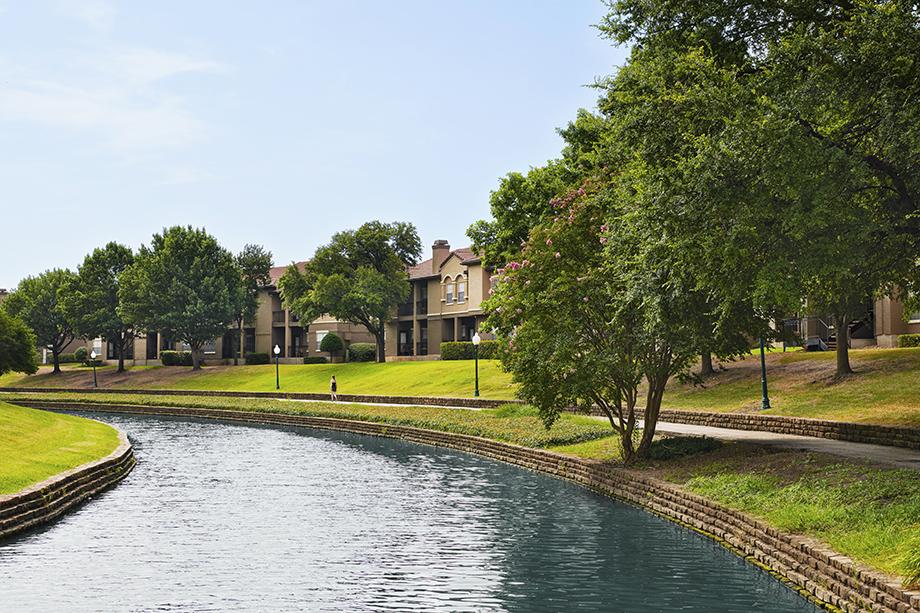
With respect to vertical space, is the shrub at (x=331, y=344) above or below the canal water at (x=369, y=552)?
above

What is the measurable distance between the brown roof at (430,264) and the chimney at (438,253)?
46 cm

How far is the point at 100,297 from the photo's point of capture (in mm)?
96500

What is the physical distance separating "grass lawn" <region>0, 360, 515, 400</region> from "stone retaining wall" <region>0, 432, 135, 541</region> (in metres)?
25.4

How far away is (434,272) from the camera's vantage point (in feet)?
287

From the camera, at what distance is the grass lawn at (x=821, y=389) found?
3160 cm

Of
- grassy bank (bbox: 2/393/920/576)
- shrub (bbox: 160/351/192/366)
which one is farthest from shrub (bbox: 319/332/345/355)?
grassy bank (bbox: 2/393/920/576)

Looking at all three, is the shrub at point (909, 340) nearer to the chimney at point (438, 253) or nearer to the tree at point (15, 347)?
the chimney at point (438, 253)

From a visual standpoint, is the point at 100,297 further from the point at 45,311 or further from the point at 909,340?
the point at 909,340

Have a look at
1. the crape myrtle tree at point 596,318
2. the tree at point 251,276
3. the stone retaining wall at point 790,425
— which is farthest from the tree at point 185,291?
the crape myrtle tree at point 596,318

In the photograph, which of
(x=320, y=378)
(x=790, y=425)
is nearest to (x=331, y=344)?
(x=320, y=378)

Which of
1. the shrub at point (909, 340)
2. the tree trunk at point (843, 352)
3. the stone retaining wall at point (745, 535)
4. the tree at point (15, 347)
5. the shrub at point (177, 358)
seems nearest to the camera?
the stone retaining wall at point (745, 535)

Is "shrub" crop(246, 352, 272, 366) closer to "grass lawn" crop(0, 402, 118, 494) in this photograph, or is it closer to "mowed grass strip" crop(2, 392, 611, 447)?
"mowed grass strip" crop(2, 392, 611, 447)

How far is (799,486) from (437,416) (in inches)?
1069

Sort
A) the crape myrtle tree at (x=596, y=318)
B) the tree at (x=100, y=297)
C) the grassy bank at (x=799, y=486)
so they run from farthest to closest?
1. the tree at (x=100, y=297)
2. the crape myrtle tree at (x=596, y=318)
3. the grassy bank at (x=799, y=486)
